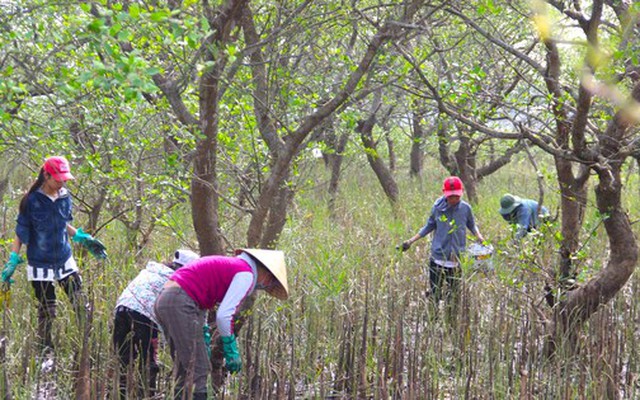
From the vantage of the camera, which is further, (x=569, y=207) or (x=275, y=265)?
(x=569, y=207)

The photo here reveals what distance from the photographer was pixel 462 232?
6.82m

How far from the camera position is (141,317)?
4.42 metres

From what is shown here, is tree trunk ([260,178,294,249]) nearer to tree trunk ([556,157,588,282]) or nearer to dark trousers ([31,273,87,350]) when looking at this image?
dark trousers ([31,273,87,350])

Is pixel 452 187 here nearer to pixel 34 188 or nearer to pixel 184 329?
pixel 184 329

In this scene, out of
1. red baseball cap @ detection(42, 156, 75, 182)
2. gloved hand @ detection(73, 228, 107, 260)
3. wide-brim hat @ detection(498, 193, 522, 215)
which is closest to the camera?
red baseball cap @ detection(42, 156, 75, 182)

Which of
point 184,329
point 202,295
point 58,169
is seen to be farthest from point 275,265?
point 58,169

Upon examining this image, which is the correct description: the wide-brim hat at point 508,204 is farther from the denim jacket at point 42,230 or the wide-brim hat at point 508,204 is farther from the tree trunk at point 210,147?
the denim jacket at point 42,230

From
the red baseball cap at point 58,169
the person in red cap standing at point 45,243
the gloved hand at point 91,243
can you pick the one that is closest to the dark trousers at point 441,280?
the gloved hand at point 91,243

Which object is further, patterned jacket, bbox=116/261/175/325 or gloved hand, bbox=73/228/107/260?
gloved hand, bbox=73/228/107/260

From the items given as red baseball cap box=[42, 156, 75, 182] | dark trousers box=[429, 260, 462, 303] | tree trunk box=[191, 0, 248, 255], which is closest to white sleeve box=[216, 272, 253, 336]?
tree trunk box=[191, 0, 248, 255]

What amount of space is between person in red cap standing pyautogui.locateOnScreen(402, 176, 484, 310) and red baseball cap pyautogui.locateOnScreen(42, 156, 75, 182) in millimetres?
3071

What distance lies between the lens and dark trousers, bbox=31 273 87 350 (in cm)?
530

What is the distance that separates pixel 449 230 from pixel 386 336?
1.81 metres

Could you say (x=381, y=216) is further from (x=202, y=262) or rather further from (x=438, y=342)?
(x=202, y=262)
